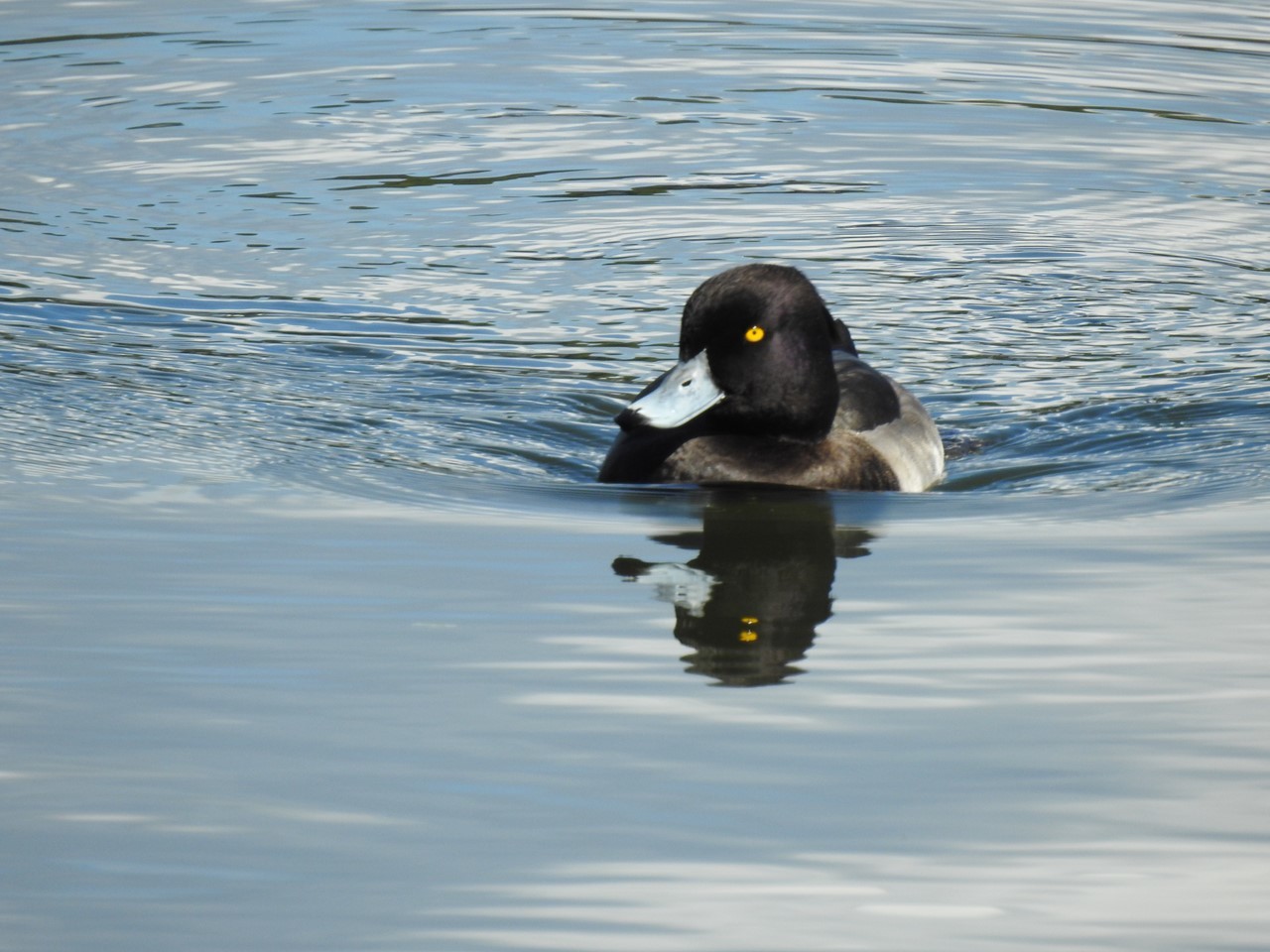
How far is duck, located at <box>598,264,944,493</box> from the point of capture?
7805mm

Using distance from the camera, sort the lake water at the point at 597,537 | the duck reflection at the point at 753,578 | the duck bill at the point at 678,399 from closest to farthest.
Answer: the lake water at the point at 597,537
the duck reflection at the point at 753,578
the duck bill at the point at 678,399

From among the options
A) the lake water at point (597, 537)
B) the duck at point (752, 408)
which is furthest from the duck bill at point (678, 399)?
the lake water at point (597, 537)

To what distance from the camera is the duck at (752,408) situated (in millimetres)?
7805

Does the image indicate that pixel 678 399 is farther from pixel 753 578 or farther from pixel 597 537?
pixel 753 578

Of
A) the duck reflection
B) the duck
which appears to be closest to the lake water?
the duck reflection

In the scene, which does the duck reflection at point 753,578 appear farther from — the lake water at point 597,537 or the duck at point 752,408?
the duck at point 752,408

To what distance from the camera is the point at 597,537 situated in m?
6.95

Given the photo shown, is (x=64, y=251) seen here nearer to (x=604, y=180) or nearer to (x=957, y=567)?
(x=604, y=180)

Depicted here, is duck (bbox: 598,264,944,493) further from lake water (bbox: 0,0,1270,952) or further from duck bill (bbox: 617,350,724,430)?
lake water (bbox: 0,0,1270,952)

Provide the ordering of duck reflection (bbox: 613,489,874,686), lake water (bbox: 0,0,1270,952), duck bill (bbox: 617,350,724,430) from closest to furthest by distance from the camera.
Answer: lake water (bbox: 0,0,1270,952)
duck reflection (bbox: 613,489,874,686)
duck bill (bbox: 617,350,724,430)

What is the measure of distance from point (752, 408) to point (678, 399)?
0.36 metres

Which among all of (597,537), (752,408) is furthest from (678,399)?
(597,537)

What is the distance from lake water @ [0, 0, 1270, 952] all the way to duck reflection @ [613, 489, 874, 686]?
0.08ft

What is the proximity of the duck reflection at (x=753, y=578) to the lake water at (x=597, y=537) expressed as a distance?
0.03m
